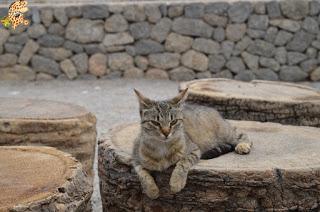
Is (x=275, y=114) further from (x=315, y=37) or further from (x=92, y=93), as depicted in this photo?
(x=315, y=37)

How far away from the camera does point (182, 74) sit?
10.6m

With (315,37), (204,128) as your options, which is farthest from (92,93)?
(204,128)

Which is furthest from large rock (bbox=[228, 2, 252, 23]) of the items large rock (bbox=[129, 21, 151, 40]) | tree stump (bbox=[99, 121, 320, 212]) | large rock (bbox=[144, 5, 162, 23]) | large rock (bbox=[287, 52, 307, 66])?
tree stump (bbox=[99, 121, 320, 212])

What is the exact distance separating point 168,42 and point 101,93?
178 centimetres

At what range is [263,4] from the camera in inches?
410

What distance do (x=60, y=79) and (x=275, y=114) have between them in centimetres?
628

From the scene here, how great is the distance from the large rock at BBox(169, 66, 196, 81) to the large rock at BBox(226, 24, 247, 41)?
98 centimetres

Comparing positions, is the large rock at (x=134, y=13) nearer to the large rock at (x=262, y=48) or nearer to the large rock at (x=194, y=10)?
the large rock at (x=194, y=10)

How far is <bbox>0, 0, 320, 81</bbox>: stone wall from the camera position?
10453 millimetres

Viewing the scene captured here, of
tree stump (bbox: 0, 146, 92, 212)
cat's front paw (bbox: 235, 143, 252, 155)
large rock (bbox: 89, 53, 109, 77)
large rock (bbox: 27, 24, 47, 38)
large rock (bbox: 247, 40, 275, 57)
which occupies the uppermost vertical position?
tree stump (bbox: 0, 146, 92, 212)

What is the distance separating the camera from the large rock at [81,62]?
10.5 meters

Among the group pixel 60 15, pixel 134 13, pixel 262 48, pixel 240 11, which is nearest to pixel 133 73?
pixel 134 13

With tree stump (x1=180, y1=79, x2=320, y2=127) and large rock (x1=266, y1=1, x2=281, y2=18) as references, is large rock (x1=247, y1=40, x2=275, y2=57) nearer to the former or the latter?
large rock (x1=266, y1=1, x2=281, y2=18)

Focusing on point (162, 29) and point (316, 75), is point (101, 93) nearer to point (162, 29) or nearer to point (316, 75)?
point (162, 29)
